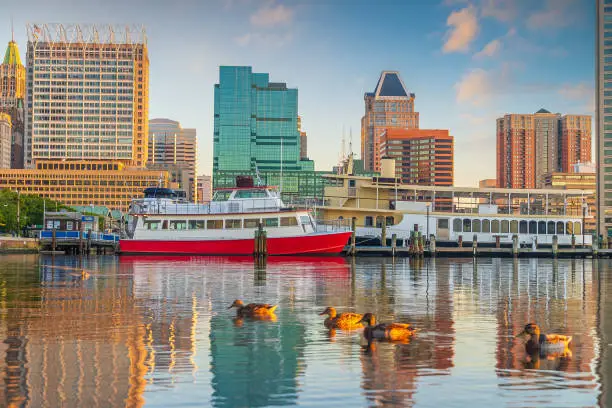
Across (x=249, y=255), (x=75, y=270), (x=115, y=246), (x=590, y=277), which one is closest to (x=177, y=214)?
(x=249, y=255)

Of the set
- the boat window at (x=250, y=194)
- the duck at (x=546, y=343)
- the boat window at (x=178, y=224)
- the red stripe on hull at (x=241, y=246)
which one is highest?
the boat window at (x=250, y=194)

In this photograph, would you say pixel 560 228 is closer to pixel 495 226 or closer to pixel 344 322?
pixel 495 226

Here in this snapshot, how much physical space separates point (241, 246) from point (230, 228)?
7.36 feet

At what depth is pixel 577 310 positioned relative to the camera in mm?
31719

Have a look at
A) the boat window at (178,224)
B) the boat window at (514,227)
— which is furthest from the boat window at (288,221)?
the boat window at (514,227)

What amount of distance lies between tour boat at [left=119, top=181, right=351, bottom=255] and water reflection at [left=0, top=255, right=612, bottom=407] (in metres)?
43.3

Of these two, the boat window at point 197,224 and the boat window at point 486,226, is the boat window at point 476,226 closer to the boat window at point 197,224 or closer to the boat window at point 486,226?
the boat window at point 486,226

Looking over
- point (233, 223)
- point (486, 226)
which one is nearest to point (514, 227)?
point (486, 226)

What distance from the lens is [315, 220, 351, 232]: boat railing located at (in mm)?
85100

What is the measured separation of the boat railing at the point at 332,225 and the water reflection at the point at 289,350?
44518mm

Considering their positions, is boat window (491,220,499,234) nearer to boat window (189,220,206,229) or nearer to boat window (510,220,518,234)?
boat window (510,220,518,234)

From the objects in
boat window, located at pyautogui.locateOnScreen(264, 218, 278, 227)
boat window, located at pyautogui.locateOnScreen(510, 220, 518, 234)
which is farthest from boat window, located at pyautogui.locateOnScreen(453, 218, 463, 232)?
boat window, located at pyautogui.locateOnScreen(264, 218, 278, 227)

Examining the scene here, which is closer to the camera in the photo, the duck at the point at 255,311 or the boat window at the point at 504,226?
the duck at the point at 255,311

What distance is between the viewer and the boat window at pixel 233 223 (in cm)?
8550
